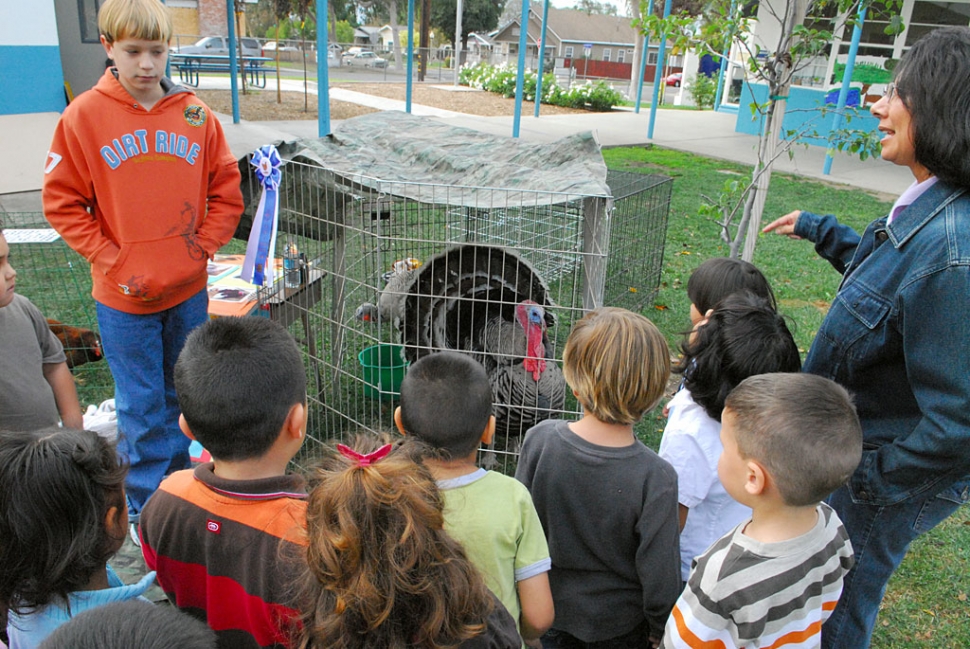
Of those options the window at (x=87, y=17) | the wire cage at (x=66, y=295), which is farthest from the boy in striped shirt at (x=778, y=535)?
the window at (x=87, y=17)

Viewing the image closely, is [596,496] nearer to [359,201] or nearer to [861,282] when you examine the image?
[861,282]

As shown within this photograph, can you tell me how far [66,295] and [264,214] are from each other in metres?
2.82

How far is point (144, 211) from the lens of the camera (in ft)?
7.98

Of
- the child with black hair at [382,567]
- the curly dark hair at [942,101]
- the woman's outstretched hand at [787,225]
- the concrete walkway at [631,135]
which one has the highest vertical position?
the curly dark hair at [942,101]

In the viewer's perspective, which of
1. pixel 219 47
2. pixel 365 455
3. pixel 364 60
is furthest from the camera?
pixel 364 60

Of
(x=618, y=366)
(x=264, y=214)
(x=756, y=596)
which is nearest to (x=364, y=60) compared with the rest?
(x=264, y=214)

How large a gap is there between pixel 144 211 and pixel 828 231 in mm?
2368

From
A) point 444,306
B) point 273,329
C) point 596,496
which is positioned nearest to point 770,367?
point 596,496

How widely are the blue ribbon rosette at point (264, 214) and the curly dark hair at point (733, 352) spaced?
5.51ft

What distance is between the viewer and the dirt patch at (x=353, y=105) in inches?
592

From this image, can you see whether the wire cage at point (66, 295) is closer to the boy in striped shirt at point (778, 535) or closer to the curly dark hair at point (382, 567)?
the curly dark hair at point (382, 567)

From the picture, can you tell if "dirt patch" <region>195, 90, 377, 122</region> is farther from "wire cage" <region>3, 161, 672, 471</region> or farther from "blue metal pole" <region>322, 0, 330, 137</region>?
"wire cage" <region>3, 161, 672, 471</region>

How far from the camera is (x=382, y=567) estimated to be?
3.54 ft

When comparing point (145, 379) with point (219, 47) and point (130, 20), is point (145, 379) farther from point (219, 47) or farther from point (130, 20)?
point (219, 47)
